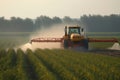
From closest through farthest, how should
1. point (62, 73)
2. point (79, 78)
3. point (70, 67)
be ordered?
point (79, 78) < point (62, 73) < point (70, 67)

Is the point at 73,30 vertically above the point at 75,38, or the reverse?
the point at 73,30

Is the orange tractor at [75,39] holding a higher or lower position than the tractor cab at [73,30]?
lower

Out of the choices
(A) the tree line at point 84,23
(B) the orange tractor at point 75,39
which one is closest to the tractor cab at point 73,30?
(B) the orange tractor at point 75,39

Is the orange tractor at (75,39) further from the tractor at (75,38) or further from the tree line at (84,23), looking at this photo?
the tree line at (84,23)

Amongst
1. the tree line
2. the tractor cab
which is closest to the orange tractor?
the tractor cab

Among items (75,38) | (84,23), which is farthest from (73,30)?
(84,23)

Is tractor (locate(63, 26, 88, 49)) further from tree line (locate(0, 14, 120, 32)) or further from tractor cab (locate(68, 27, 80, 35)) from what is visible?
tree line (locate(0, 14, 120, 32))

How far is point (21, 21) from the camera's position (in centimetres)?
Result: 17375

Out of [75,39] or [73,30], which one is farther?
[73,30]

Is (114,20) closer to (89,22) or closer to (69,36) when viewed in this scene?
(89,22)

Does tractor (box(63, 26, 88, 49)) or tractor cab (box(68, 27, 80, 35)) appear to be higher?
tractor cab (box(68, 27, 80, 35))

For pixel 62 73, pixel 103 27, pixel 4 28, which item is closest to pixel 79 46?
pixel 62 73

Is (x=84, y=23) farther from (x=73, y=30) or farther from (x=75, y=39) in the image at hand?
(x=75, y=39)

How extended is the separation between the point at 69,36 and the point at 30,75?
18089mm
